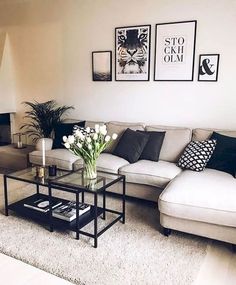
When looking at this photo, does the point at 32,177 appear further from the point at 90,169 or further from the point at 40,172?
the point at 90,169

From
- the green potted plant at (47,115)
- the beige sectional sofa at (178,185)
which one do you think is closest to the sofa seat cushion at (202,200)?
the beige sectional sofa at (178,185)

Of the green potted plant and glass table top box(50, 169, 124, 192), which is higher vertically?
the green potted plant

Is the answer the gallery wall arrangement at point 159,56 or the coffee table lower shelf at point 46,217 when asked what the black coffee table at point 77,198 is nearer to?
the coffee table lower shelf at point 46,217

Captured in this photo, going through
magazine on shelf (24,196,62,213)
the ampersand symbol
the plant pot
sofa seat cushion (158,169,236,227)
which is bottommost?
magazine on shelf (24,196,62,213)

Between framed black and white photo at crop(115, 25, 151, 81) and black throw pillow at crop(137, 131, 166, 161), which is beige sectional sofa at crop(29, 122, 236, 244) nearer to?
black throw pillow at crop(137, 131, 166, 161)

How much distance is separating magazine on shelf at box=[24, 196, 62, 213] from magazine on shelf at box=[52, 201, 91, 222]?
100 millimetres

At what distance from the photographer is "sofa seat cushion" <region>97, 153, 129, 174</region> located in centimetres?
336

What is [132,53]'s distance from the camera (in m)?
4.03

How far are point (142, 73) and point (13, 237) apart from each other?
2.62 meters

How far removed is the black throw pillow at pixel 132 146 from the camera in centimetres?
354

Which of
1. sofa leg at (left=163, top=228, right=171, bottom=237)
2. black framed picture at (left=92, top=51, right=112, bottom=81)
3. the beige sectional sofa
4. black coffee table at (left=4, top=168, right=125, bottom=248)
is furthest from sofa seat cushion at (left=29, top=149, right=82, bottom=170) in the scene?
sofa leg at (left=163, top=228, right=171, bottom=237)

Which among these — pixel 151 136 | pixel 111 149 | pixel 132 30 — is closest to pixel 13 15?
pixel 132 30

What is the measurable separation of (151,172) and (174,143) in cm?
63

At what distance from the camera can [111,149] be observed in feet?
12.9
